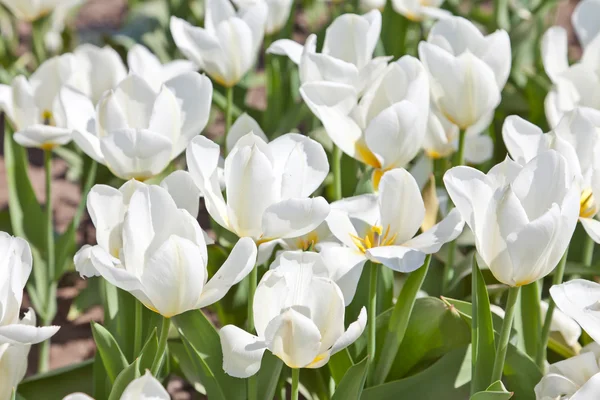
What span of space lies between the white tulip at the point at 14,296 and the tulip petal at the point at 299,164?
29cm

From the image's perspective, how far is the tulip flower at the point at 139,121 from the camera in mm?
1058

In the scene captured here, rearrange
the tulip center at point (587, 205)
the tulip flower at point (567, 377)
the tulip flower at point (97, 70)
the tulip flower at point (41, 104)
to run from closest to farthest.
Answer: the tulip flower at point (567, 377), the tulip center at point (587, 205), the tulip flower at point (41, 104), the tulip flower at point (97, 70)

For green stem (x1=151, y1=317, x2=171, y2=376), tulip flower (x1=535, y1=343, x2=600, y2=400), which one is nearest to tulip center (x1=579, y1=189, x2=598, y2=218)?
tulip flower (x1=535, y1=343, x2=600, y2=400)

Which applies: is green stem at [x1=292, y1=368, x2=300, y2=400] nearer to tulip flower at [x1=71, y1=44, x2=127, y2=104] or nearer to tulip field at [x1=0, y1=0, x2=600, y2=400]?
tulip field at [x1=0, y1=0, x2=600, y2=400]

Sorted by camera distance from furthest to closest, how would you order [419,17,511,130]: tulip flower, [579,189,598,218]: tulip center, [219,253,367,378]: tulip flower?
[419,17,511,130]: tulip flower → [579,189,598,218]: tulip center → [219,253,367,378]: tulip flower

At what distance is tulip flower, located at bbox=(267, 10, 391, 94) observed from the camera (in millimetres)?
1164

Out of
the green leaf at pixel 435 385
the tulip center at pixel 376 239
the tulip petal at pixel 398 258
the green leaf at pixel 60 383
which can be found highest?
the tulip petal at pixel 398 258

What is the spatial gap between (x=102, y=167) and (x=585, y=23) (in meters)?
1.03

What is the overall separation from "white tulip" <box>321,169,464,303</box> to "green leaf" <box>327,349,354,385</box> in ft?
0.40

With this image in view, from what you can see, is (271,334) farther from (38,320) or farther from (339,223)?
(38,320)

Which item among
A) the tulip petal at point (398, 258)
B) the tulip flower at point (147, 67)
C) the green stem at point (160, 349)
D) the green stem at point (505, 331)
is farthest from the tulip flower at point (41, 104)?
the green stem at point (505, 331)

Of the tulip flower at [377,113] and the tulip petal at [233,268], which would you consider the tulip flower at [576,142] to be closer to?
the tulip flower at [377,113]

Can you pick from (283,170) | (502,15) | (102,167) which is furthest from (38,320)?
(502,15)

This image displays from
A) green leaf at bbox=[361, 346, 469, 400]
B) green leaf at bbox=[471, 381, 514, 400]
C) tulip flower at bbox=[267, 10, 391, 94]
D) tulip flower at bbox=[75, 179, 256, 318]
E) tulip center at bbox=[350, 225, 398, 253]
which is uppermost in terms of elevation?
tulip flower at bbox=[267, 10, 391, 94]
